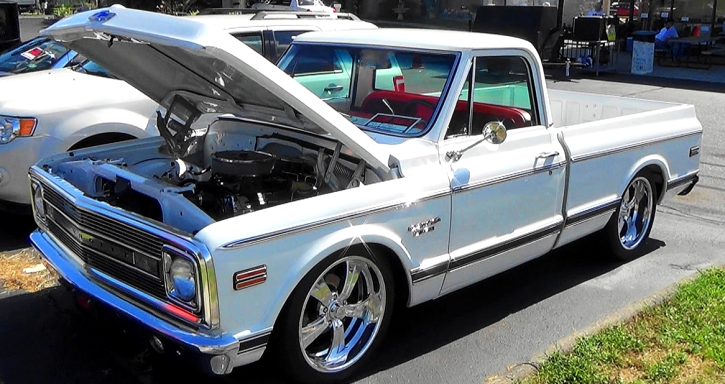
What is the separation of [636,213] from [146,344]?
154 inches

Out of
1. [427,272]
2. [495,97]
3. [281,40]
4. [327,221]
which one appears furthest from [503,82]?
[281,40]

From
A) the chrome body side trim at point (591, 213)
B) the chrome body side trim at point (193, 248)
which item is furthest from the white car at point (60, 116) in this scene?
the chrome body side trim at point (591, 213)

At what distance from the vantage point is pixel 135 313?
3256mm

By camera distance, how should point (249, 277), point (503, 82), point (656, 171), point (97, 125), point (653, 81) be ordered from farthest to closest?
point (653, 81)
point (97, 125)
point (656, 171)
point (503, 82)
point (249, 277)

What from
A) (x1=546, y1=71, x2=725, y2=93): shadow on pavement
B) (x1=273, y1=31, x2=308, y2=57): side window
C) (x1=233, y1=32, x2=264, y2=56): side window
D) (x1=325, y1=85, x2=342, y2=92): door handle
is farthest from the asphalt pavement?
(x1=546, y1=71, x2=725, y2=93): shadow on pavement

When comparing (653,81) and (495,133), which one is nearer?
(495,133)

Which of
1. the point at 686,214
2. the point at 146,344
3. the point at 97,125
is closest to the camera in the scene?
the point at 146,344

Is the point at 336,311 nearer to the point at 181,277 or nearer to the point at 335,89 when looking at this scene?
the point at 181,277

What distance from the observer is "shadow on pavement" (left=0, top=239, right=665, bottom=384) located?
12.5 feet

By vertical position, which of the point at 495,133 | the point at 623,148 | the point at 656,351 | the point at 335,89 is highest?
the point at 335,89

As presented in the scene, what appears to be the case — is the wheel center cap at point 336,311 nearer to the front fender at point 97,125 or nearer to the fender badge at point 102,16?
the fender badge at point 102,16

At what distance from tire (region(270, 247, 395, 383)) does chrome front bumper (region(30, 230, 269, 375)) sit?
0.76 feet

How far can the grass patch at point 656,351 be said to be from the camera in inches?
145

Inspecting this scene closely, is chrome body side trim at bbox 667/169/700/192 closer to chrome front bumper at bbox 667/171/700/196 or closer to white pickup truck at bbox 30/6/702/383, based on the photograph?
chrome front bumper at bbox 667/171/700/196
